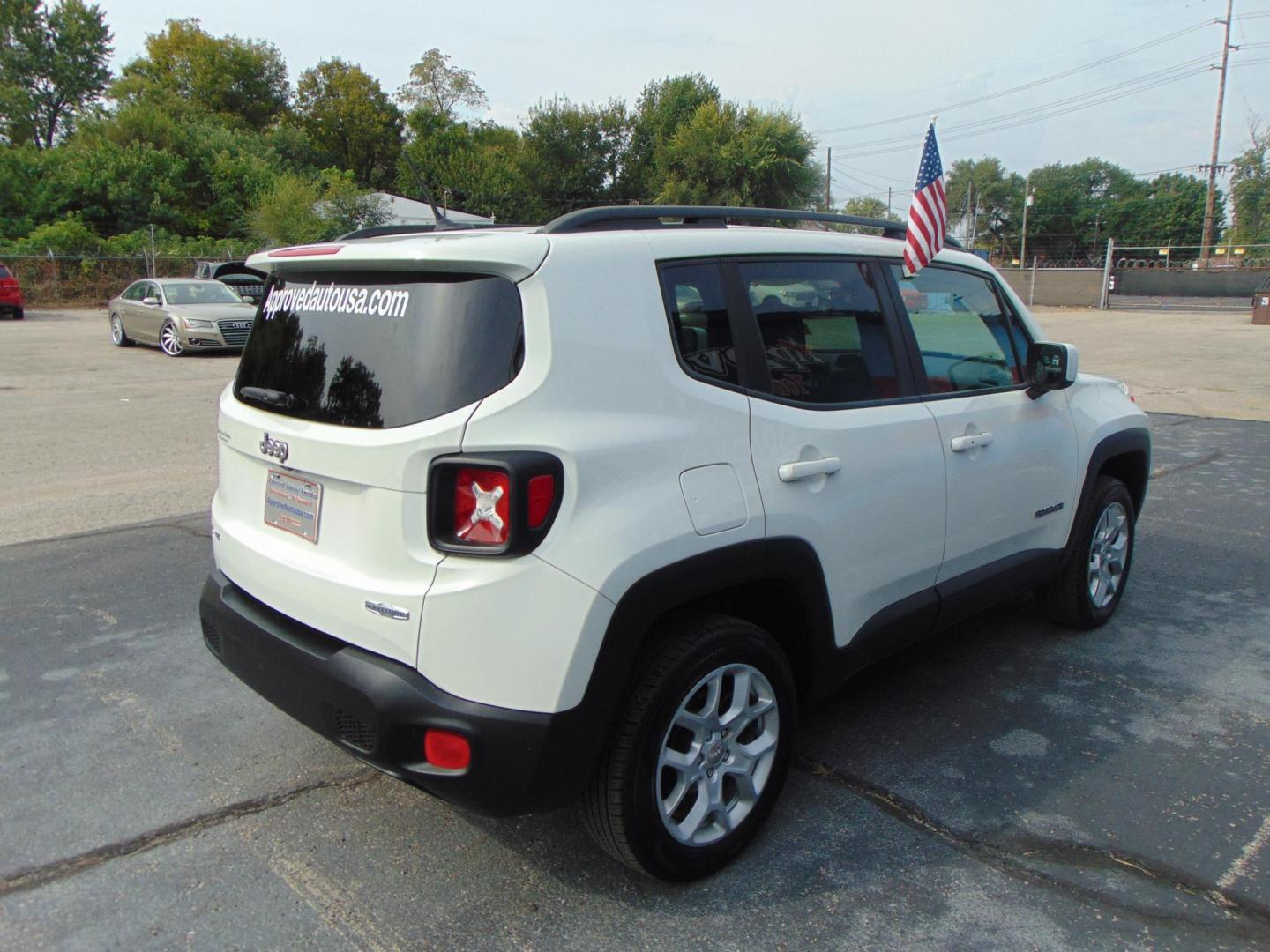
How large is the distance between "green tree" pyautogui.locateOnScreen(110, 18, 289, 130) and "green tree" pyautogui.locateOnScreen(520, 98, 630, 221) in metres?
21.2

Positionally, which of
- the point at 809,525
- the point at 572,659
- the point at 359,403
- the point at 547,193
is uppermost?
the point at 547,193

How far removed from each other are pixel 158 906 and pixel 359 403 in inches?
57.0

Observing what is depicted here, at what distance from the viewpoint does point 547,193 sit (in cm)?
5900

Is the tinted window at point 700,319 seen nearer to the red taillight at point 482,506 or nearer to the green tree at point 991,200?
the red taillight at point 482,506

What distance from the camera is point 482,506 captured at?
230 cm

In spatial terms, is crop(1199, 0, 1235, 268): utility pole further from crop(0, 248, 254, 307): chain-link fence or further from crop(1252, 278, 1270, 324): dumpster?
crop(0, 248, 254, 307): chain-link fence

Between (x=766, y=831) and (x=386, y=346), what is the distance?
72.3 inches

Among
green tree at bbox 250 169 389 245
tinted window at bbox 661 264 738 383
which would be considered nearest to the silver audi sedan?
tinted window at bbox 661 264 738 383

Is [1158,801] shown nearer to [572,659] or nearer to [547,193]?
[572,659]

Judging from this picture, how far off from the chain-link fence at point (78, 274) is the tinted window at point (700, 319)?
33506 mm

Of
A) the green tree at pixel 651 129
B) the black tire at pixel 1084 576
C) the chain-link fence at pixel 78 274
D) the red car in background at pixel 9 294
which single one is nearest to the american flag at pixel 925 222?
the black tire at pixel 1084 576

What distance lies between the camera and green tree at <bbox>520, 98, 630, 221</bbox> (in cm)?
5834

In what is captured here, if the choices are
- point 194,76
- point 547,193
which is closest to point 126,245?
point 547,193

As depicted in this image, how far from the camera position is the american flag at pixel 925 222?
11.5ft
